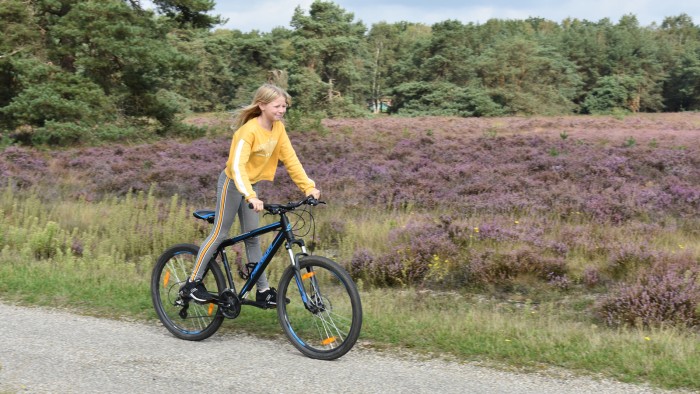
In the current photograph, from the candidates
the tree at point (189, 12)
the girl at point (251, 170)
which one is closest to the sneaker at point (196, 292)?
the girl at point (251, 170)

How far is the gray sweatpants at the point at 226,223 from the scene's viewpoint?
5074 mm

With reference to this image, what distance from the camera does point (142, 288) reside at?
6.45 metres

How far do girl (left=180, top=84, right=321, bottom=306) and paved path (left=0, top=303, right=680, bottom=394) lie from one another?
53 centimetres

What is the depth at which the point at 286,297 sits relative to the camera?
4.97 meters

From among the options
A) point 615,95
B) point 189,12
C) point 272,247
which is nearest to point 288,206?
point 272,247

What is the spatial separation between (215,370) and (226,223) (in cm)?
120

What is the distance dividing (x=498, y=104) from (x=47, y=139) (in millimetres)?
41938

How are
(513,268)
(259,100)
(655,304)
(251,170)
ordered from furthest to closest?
1. (513,268)
2. (655,304)
3. (251,170)
4. (259,100)

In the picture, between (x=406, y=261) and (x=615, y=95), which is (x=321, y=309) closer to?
(x=406, y=261)

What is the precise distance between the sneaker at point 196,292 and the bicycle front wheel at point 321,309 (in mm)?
682

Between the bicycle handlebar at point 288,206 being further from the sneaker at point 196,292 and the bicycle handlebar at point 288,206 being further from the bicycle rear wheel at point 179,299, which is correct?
the sneaker at point 196,292

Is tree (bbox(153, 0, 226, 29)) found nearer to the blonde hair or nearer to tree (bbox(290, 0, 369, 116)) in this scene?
the blonde hair

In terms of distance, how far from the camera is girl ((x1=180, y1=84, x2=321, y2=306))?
190 inches

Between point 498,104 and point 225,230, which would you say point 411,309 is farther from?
point 498,104
